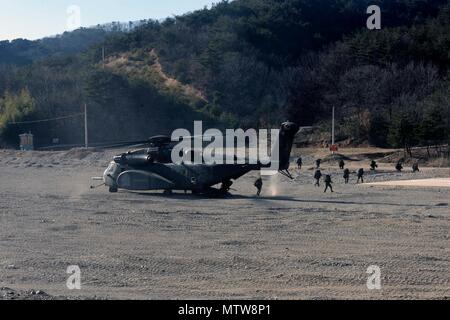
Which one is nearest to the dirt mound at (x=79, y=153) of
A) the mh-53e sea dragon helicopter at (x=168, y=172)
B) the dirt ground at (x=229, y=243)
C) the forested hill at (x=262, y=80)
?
the forested hill at (x=262, y=80)

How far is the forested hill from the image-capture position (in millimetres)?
52344

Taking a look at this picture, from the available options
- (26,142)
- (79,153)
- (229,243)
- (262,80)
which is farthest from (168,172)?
(262,80)

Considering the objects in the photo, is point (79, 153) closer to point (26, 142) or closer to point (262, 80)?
point (26, 142)

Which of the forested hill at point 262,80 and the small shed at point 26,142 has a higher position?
the forested hill at point 262,80

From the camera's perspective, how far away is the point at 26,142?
53.3m

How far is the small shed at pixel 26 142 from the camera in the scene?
5319cm

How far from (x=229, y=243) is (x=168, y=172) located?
33.2ft

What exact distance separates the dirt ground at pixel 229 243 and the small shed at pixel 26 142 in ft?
82.8

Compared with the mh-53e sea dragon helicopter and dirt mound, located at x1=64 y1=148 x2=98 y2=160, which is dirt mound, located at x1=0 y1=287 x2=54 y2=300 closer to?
the mh-53e sea dragon helicopter

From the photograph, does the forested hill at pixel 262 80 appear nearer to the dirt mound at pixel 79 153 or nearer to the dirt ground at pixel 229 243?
the dirt mound at pixel 79 153

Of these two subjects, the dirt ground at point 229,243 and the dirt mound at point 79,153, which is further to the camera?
the dirt mound at point 79,153

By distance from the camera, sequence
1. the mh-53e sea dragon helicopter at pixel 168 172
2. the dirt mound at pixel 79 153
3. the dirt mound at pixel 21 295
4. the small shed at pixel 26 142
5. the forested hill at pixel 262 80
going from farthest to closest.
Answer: the small shed at pixel 26 142 < the forested hill at pixel 262 80 < the dirt mound at pixel 79 153 < the mh-53e sea dragon helicopter at pixel 168 172 < the dirt mound at pixel 21 295
